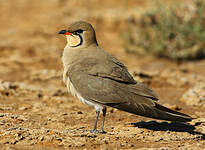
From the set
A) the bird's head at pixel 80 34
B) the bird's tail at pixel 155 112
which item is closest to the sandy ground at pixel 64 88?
the bird's tail at pixel 155 112

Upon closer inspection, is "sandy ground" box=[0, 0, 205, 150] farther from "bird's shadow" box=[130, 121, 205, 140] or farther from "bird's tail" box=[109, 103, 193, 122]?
"bird's tail" box=[109, 103, 193, 122]

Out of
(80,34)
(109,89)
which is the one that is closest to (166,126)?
(109,89)

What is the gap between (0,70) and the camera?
9070 mm

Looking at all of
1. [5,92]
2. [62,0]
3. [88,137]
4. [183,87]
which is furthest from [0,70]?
[62,0]

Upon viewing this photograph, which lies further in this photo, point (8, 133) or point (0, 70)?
point (0, 70)

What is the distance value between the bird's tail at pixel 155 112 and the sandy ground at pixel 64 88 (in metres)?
0.30

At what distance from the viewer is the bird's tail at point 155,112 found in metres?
4.83

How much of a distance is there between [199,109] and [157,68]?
338 cm

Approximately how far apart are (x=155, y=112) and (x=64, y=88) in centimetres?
324

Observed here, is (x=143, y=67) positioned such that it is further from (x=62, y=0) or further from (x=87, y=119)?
(x=62, y=0)

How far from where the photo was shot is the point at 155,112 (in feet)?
16.0

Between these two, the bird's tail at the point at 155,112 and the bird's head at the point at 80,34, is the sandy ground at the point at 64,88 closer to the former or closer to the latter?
the bird's tail at the point at 155,112

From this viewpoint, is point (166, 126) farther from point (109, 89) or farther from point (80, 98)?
point (80, 98)

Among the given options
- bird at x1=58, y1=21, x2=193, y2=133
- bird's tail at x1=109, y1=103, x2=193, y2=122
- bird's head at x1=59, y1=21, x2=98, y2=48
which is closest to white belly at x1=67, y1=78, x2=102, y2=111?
bird at x1=58, y1=21, x2=193, y2=133
